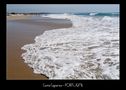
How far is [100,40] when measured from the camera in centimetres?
187

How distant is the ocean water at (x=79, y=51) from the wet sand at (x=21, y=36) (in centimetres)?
3

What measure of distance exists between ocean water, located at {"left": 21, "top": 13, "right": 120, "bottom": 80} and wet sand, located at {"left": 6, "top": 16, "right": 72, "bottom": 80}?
3 centimetres

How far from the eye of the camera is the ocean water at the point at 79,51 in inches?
71.9

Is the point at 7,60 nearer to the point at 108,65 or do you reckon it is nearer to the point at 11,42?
the point at 11,42

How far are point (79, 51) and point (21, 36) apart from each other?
14.4 inches

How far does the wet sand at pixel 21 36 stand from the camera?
183 centimetres

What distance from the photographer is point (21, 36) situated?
193cm

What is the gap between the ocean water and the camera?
1.83 metres

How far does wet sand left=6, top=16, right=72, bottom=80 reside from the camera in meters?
1.83
